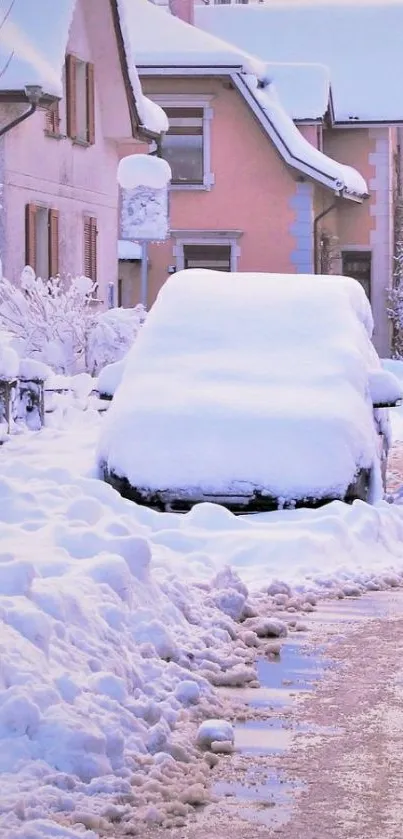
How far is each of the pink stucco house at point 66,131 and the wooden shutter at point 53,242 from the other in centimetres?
1

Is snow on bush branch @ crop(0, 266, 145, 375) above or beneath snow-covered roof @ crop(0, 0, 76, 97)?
beneath

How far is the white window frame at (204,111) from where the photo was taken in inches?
1260

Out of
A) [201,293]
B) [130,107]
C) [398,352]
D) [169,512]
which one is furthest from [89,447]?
[398,352]

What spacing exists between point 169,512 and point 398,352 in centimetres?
2653

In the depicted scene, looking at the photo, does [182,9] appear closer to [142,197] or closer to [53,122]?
[142,197]

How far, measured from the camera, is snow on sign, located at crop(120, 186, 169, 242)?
2638 centimetres

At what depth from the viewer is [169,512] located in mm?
10031

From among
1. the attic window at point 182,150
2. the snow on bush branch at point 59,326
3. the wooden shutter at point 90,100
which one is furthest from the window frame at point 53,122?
the attic window at point 182,150

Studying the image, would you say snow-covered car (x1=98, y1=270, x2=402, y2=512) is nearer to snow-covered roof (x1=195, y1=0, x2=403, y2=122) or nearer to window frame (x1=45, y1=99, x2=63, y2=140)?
window frame (x1=45, y1=99, x2=63, y2=140)

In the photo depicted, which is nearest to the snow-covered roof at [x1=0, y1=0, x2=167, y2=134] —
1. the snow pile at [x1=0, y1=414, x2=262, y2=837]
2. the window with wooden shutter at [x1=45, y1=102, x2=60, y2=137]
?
the window with wooden shutter at [x1=45, y1=102, x2=60, y2=137]

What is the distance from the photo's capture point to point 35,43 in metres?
23.6

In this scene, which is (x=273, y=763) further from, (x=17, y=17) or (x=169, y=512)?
(x=17, y=17)

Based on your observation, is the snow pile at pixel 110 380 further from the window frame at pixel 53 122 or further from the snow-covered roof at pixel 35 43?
the window frame at pixel 53 122

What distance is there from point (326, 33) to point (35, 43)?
55.7 ft
